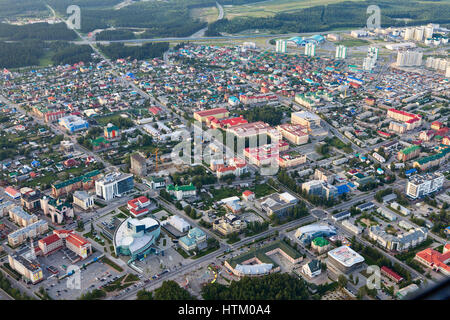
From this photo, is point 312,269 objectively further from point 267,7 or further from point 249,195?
point 267,7

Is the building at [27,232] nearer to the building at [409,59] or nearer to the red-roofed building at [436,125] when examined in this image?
the red-roofed building at [436,125]

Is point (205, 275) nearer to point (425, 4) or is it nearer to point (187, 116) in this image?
point (187, 116)

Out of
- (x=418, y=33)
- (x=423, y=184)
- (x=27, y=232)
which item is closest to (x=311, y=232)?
(x=423, y=184)

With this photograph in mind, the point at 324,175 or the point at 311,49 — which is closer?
the point at 324,175

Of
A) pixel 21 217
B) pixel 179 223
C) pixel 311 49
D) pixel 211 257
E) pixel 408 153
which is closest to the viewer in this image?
pixel 211 257

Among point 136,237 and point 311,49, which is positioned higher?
point 311,49

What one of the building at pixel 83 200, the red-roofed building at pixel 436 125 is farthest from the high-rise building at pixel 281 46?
the building at pixel 83 200

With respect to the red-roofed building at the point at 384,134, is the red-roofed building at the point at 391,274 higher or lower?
lower

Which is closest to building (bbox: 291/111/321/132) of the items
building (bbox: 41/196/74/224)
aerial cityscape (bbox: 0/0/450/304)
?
aerial cityscape (bbox: 0/0/450/304)
